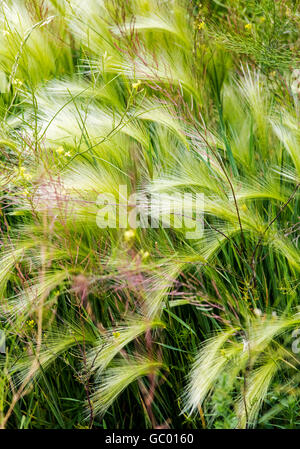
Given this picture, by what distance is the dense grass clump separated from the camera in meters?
0.94

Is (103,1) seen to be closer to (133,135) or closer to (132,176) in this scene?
(133,135)

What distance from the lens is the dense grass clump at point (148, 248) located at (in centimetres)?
94

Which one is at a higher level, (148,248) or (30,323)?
(148,248)

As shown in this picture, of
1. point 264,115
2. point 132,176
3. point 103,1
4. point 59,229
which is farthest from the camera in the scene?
point 103,1

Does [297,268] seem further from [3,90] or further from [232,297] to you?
[3,90]

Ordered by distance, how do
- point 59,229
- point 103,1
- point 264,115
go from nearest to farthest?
point 59,229
point 264,115
point 103,1

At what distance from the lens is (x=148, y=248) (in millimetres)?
993

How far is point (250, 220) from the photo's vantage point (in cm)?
101

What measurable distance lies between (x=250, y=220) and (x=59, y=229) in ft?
1.27

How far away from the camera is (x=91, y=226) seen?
1.03 metres

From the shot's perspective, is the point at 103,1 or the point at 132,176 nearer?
the point at 132,176
